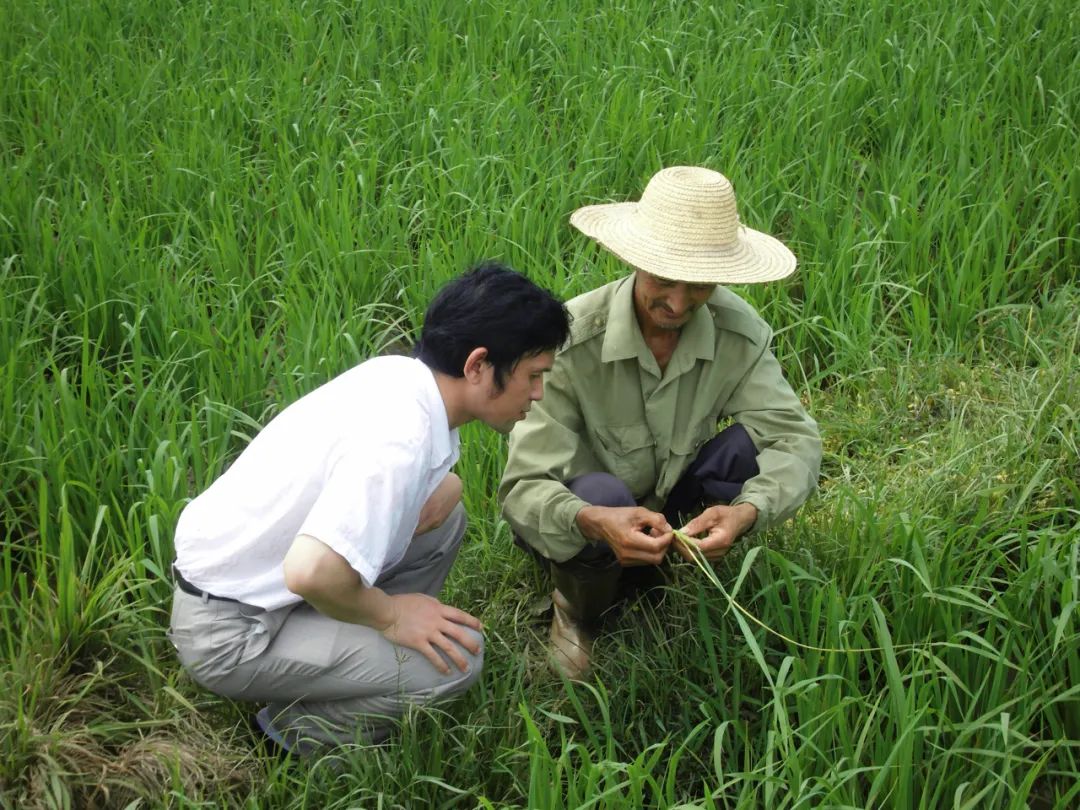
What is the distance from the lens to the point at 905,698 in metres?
1.95

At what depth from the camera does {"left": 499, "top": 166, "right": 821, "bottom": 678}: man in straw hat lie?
89.9 inches

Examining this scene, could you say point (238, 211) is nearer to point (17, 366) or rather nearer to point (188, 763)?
point (17, 366)

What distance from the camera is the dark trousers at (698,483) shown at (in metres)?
2.37

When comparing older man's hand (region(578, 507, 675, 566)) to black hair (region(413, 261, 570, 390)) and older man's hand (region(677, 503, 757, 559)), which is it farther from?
black hair (region(413, 261, 570, 390))

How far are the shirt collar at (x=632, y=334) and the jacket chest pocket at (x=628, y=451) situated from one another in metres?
0.16

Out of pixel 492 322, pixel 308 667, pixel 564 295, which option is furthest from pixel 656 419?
pixel 308 667

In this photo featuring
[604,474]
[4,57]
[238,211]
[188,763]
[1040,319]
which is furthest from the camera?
[4,57]

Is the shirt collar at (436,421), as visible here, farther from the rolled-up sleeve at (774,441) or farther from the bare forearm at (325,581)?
the rolled-up sleeve at (774,441)

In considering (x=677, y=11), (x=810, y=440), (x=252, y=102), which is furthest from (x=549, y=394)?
(x=677, y=11)

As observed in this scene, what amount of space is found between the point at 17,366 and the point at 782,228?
230cm

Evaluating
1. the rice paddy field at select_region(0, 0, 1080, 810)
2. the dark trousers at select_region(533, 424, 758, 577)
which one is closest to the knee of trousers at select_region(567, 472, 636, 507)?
the dark trousers at select_region(533, 424, 758, 577)

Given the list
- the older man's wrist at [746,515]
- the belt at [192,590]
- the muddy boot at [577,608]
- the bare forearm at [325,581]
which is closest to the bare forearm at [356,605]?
the bare forearm at [325,581]

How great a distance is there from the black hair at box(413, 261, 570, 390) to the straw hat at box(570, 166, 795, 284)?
0.31 meters

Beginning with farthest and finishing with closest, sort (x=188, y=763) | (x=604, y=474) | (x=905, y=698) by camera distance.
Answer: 1. (x=604, y=474)
2. (x=188, y=763)
3. (x=905, y=698)
